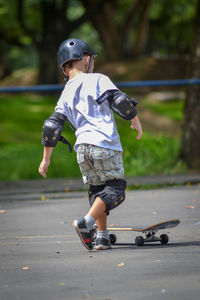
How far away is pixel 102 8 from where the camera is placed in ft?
106

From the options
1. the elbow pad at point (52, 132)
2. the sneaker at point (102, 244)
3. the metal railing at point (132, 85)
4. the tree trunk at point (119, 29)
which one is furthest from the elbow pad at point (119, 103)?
the tree trunk at point (119, 29)

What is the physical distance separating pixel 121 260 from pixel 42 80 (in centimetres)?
2629

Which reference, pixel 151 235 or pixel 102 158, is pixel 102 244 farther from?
pixel 102 158

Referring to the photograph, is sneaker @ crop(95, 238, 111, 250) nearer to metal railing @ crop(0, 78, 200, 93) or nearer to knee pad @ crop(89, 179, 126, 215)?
knee pad @ crop(89, 179, 126, 215)

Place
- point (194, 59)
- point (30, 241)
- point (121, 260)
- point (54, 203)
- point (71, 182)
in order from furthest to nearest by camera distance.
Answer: point (194, 59)
point (71, 182)
point (54, 203)
point (30, 241)
point (121, 260)

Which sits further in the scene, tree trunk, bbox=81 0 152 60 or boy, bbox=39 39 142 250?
tree trunk, bbox=81 0 152 60

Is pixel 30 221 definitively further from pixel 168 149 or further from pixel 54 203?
pixel 168 149

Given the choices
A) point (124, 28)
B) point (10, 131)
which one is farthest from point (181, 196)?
point (124, 28)

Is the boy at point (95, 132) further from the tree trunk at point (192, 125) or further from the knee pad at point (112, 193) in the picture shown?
the tree trunk at point (192, 125)

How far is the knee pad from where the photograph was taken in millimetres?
5938

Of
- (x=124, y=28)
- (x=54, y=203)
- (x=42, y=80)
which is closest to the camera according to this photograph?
(x=54, y=203)

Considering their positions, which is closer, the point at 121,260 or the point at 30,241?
the point at 121,260

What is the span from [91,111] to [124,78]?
81.0 ft

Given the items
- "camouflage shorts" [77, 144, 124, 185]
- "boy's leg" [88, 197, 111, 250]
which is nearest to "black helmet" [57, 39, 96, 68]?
"camouflage shorts" [77, 144, 124, 185]
